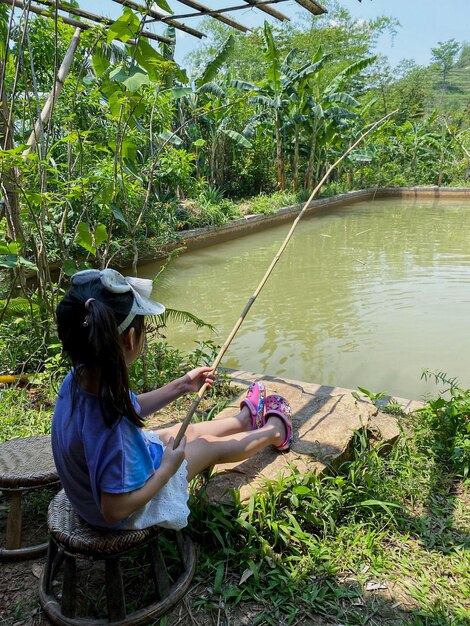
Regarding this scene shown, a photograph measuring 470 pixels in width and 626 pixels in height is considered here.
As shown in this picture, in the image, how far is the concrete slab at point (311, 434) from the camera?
193 cm

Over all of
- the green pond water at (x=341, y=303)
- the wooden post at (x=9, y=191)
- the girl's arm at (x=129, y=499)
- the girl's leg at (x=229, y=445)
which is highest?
the wooden post at (x=9, y=191)

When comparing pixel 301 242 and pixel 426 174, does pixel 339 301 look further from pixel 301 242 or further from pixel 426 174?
pixel 426 174

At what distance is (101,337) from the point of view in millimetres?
1100

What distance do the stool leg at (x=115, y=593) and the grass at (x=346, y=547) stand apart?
15 centimetres

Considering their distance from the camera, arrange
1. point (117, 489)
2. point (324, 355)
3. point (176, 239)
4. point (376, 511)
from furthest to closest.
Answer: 1. point (176, 239)
2. point (324, 355)
3. point (376, 511)
4. point (117, 489)

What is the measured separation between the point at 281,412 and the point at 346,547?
0.60 metres

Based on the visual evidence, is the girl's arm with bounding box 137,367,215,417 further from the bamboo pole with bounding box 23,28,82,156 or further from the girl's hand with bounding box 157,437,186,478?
the bamboo pole with bounding box 23,28,82,156

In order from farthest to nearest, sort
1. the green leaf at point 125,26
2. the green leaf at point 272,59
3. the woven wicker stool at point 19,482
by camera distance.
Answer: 1. the green leaf at point 272,59
2. the green leaf at point 125,26
3. the woven wicker stool at point 19,482

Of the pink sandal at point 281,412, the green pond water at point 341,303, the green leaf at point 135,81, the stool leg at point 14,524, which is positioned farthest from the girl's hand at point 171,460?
the green pond water at point 341,303

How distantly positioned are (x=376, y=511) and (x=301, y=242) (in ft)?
25.8

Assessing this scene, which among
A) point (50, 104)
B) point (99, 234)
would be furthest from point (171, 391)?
point (50, 104)

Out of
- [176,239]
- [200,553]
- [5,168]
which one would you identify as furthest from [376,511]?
[176,239]

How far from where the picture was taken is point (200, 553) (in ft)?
5.41

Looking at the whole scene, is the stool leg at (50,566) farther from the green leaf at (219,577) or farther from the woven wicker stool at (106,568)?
the green leaf at (219,577)
